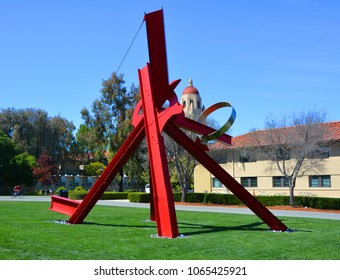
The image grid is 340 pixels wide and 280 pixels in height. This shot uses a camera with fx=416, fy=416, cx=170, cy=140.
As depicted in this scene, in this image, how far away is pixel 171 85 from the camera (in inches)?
479

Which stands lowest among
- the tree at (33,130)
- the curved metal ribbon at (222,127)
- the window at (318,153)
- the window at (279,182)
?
the window at (279,182)

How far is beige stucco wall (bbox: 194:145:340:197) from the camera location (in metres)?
33.0

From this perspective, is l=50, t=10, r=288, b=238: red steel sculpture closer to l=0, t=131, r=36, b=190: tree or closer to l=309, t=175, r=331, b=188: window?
l=309, t=175, r=331, b=188: window

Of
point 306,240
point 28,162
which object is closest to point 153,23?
point 306,240

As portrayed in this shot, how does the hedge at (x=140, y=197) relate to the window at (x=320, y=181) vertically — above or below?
below

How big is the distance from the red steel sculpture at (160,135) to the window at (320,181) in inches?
907

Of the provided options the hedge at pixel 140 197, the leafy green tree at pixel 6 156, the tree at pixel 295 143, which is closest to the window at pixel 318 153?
the tree at pixel 295 143

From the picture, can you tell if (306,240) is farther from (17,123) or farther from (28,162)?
(17,123)

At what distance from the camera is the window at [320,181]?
3353cm

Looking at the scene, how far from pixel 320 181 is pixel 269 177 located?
464cm

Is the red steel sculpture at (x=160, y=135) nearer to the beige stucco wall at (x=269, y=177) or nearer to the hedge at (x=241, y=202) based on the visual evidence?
the hedge at (x=241, y=202)

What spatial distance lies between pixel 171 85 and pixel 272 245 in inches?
209

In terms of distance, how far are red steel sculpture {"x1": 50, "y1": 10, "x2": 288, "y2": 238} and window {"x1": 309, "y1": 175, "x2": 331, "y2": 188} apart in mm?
23044
